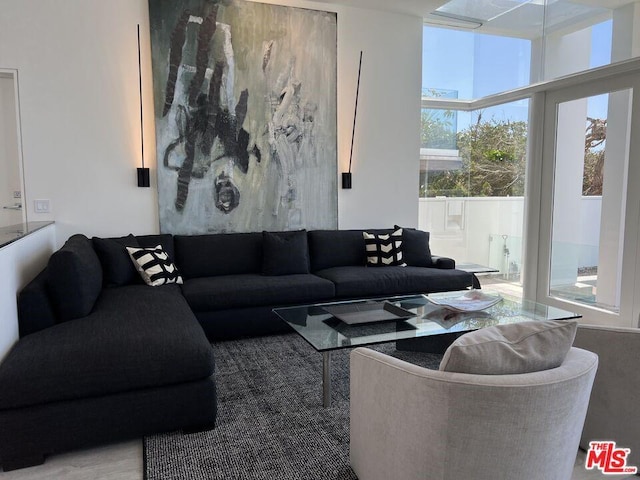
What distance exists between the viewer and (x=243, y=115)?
4.27 metres

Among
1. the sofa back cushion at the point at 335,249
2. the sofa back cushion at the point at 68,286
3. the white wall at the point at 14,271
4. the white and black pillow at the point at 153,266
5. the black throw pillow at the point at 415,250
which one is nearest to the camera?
the white wall at the point at 14,271

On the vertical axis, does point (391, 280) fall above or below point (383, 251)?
below

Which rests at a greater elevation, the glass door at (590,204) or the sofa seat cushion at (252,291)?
the glass door at (590,204)

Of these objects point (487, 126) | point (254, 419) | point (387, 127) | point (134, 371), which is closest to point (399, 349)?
point (254, 419)

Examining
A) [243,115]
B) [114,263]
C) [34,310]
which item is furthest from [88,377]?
[243,115]

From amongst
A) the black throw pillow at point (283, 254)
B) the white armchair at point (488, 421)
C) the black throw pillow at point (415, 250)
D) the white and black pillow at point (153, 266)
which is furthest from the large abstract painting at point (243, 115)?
the white armchair at point (488, 421)

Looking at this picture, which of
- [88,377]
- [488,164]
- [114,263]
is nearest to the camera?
[88,377]

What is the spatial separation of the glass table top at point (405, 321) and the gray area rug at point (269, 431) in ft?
1.32


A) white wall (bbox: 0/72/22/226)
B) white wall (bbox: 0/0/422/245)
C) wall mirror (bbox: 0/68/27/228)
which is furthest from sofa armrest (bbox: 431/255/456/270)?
white wall (bbox: 0/72/22/226)

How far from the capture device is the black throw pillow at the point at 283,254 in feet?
13.2

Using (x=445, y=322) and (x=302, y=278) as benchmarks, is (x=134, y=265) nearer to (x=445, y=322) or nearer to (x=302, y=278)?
(x=302, y=278)

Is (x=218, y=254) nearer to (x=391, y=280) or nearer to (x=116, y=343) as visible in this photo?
(x=391, y=280)

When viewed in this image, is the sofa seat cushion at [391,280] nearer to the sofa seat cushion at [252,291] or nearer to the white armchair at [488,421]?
the sofa seat cushion at [252,291]

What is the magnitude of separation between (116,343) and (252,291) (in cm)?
148
